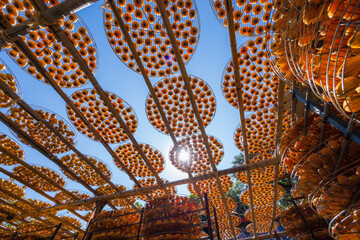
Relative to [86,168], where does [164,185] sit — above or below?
below

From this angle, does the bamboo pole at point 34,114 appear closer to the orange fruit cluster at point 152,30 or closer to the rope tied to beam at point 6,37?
the rope tied to beam at point 6,37

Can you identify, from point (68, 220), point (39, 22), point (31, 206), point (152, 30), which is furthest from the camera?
point (68, 220)

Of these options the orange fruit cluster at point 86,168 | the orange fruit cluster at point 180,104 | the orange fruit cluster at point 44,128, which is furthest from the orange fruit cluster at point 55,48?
the orange fruit cluster at point 86,168

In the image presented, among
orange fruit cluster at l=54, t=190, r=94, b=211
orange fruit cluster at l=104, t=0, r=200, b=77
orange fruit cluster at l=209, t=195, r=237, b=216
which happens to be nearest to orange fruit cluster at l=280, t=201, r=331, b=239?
orange fruit cluster at l=104, t=0, r=200, b=77

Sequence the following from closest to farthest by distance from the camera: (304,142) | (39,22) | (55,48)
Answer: (304,142) → (39,22) → (55,48)

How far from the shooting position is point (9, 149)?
19.5ft

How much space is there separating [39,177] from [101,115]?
4403mm

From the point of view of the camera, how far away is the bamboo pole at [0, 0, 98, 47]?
2.87 m

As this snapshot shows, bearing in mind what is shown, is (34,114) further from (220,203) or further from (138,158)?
(220,203)

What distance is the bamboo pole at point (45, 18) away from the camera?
2867 mm

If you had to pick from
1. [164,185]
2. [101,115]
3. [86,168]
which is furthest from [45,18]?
[164,185]

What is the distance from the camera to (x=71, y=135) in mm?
5605

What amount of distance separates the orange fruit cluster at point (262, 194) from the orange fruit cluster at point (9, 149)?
9.11 metres

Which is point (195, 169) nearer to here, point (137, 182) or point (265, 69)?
point (137, 182)
